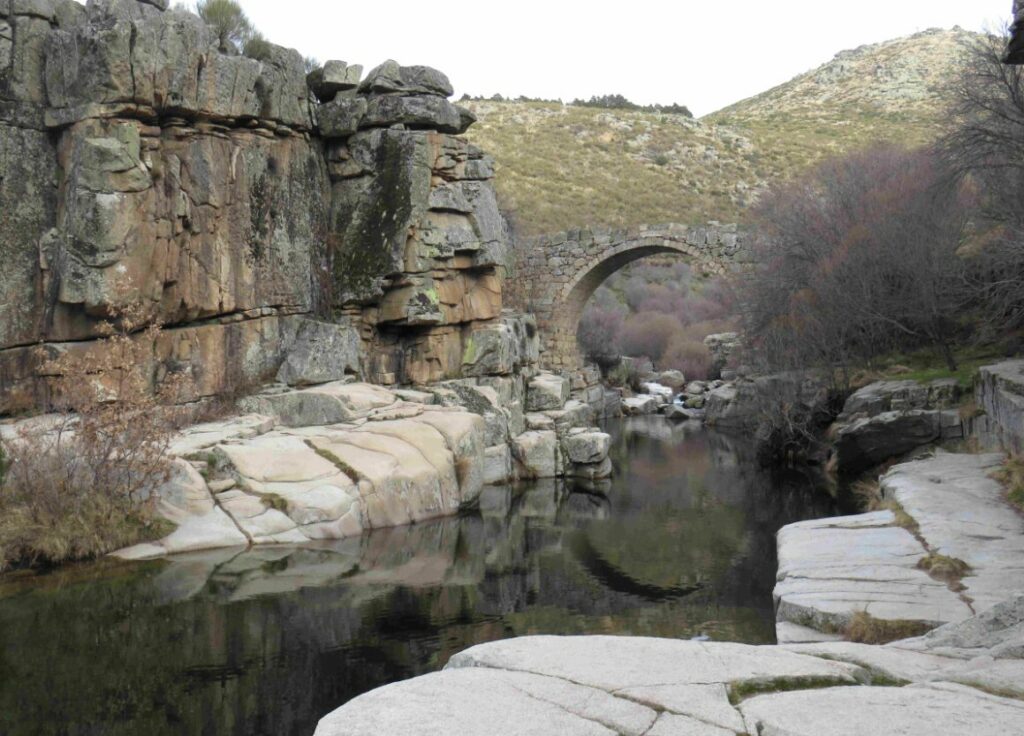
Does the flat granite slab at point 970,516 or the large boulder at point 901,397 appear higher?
the large boulder at point 901,397

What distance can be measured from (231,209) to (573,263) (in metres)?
14.0

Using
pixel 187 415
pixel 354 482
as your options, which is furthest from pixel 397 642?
pixel 187 415

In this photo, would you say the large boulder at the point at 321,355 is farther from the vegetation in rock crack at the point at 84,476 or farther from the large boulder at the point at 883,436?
the large boulder at the point at 883,436

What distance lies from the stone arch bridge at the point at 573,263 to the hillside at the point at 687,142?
387 inches

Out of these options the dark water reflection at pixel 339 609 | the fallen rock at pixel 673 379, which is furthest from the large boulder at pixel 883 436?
the fallen rock at pixel 673 379

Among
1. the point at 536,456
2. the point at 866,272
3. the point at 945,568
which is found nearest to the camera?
the point at 945,568

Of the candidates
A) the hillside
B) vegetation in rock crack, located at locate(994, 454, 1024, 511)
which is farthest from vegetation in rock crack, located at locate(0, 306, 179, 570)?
the hillside

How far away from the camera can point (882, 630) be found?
604cm

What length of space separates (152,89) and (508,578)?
960 cm

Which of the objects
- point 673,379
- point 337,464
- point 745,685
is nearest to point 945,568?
point 745,685

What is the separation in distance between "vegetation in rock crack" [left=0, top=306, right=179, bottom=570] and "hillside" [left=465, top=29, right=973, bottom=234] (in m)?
27.9

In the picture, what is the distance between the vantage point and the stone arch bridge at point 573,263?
2742cm

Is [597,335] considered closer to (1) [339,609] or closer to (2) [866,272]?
(2) [866,272]

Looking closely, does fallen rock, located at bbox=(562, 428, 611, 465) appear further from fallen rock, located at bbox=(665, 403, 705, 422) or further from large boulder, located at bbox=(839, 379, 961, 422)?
fallen rock, located at bbox=(665, 403, 705, 422)
